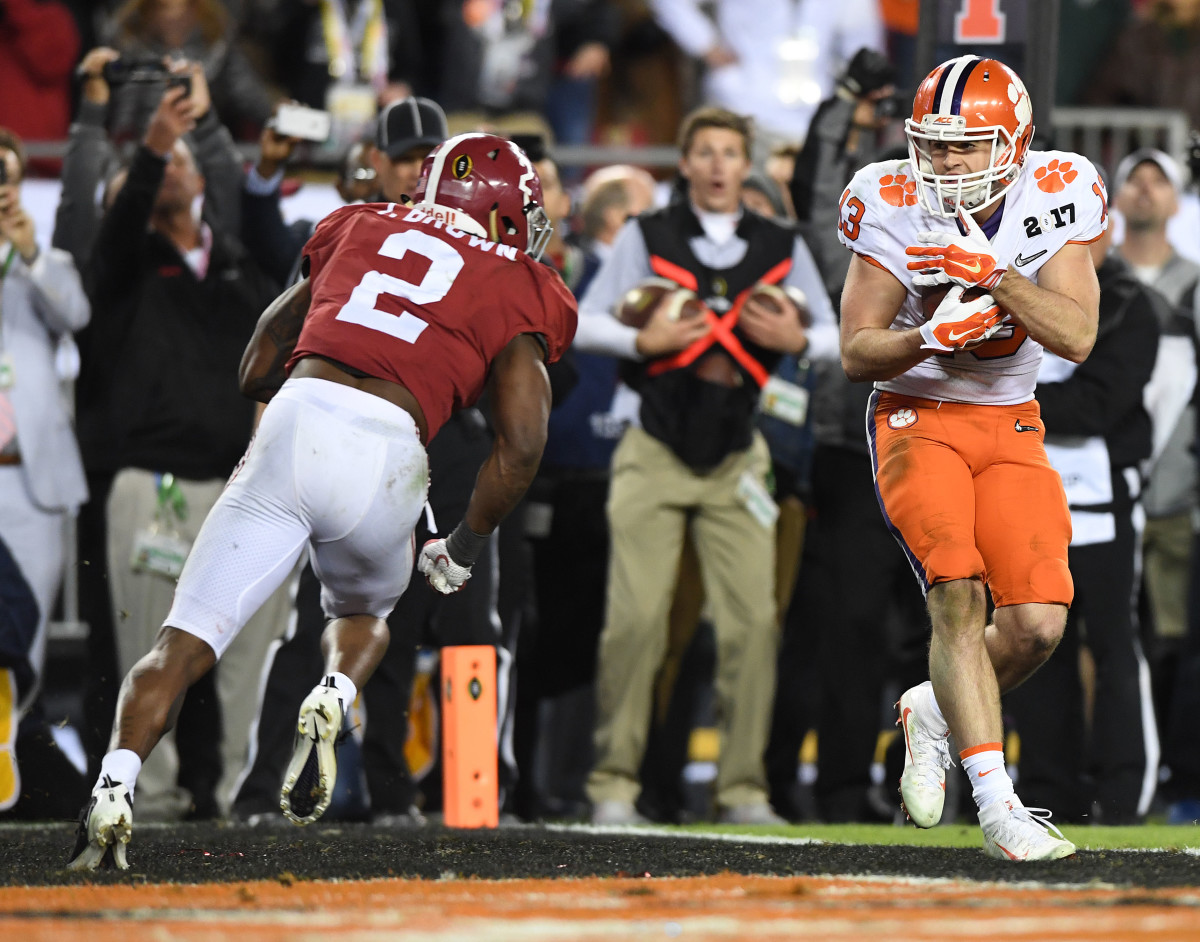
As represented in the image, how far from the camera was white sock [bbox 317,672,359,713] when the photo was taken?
15.7 ft

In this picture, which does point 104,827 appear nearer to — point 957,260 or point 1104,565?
point 957,260

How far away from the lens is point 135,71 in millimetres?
7230

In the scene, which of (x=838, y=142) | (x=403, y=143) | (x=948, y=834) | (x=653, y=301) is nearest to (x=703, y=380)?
(x=653, y=301)

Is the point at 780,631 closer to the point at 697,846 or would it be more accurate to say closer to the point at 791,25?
the point at 697,846

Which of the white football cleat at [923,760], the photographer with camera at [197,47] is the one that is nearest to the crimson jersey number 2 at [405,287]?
the white football cleat at [923,760]

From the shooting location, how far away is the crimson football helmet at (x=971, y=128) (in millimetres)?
4746

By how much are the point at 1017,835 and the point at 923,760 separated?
0.52 meters

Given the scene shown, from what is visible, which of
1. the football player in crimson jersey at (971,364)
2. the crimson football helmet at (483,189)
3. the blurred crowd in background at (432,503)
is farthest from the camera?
the blurred crowd in background at (432,503)

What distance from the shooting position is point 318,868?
14.1 feet

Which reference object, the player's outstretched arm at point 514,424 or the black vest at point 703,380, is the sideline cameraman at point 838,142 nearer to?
the black vest at point 703,380

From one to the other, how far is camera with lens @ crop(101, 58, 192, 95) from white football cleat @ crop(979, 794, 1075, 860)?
432 centimetres

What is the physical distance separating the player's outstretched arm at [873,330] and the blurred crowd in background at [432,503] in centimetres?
206

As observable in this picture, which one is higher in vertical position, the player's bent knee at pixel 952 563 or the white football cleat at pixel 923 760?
the player's bent knee at pixel 952 563

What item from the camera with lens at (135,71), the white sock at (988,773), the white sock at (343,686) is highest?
the camera with lens at (135,71)
